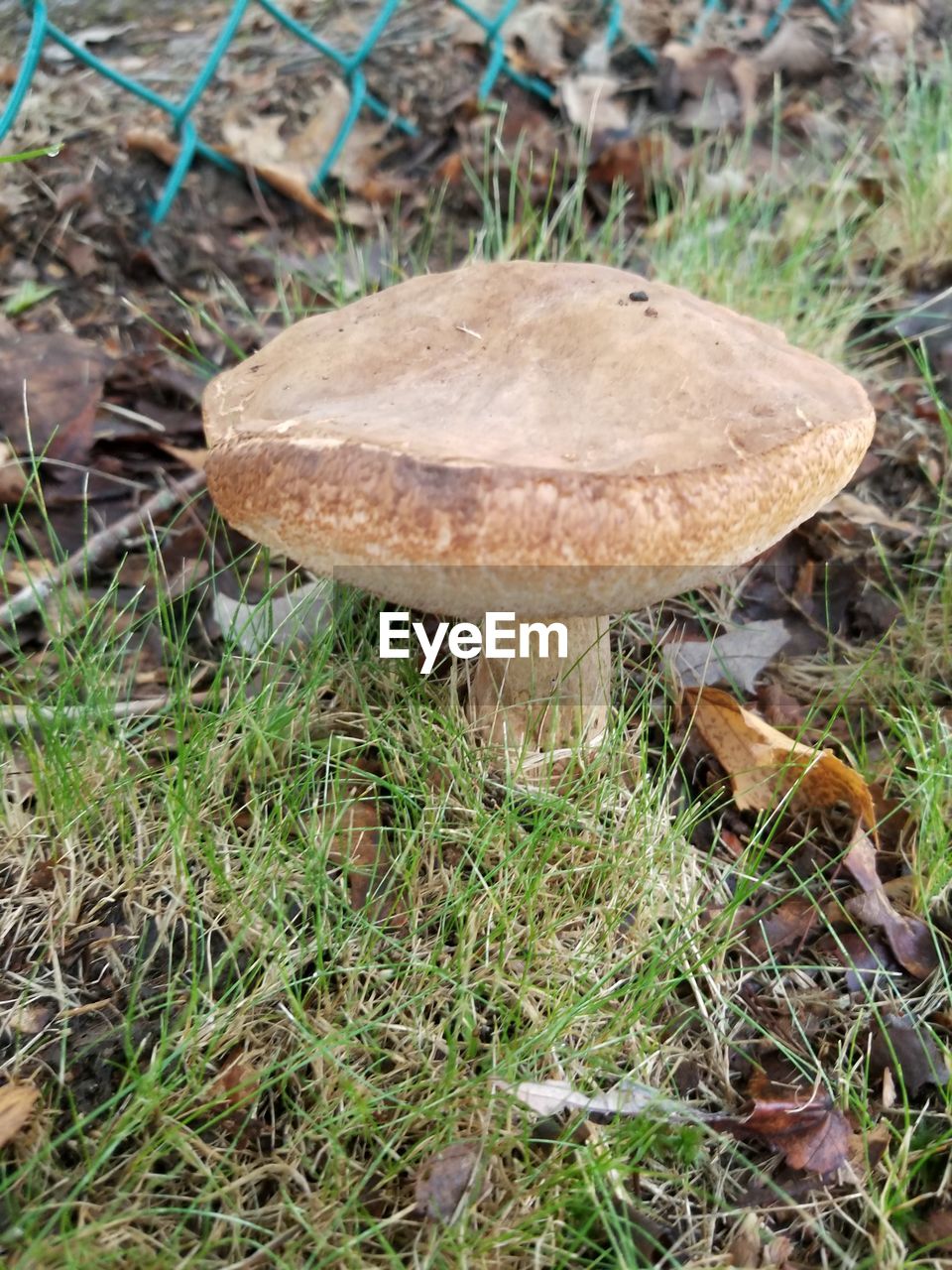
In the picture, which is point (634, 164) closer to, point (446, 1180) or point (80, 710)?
point (80, 710)

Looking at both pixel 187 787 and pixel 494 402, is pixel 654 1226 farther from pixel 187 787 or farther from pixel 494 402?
pixel 494 402

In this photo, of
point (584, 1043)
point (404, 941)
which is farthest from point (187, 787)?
point (584, 1043)

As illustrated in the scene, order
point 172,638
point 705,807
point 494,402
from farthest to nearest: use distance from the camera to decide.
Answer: point 172,638, point 705,807, point 494,402

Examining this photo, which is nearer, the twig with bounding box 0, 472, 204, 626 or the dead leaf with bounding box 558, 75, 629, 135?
the twig with bounding box 0, 472, 204, 626

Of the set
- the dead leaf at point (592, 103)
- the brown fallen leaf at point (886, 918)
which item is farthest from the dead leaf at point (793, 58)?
the brown fallen leaf at point (886, 918)

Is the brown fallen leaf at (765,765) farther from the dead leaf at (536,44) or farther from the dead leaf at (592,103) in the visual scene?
the dead leaf at (536,44)

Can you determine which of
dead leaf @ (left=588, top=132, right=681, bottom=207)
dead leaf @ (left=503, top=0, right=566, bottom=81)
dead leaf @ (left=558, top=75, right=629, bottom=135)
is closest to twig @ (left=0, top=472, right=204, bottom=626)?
dead leaf @ (left=588, top=132, right=681, bottom=207)

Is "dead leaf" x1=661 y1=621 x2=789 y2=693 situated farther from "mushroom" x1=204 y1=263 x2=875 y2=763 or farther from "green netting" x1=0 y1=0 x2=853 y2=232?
"green netting" x1=0 y1=0 x2=853 y2=232
